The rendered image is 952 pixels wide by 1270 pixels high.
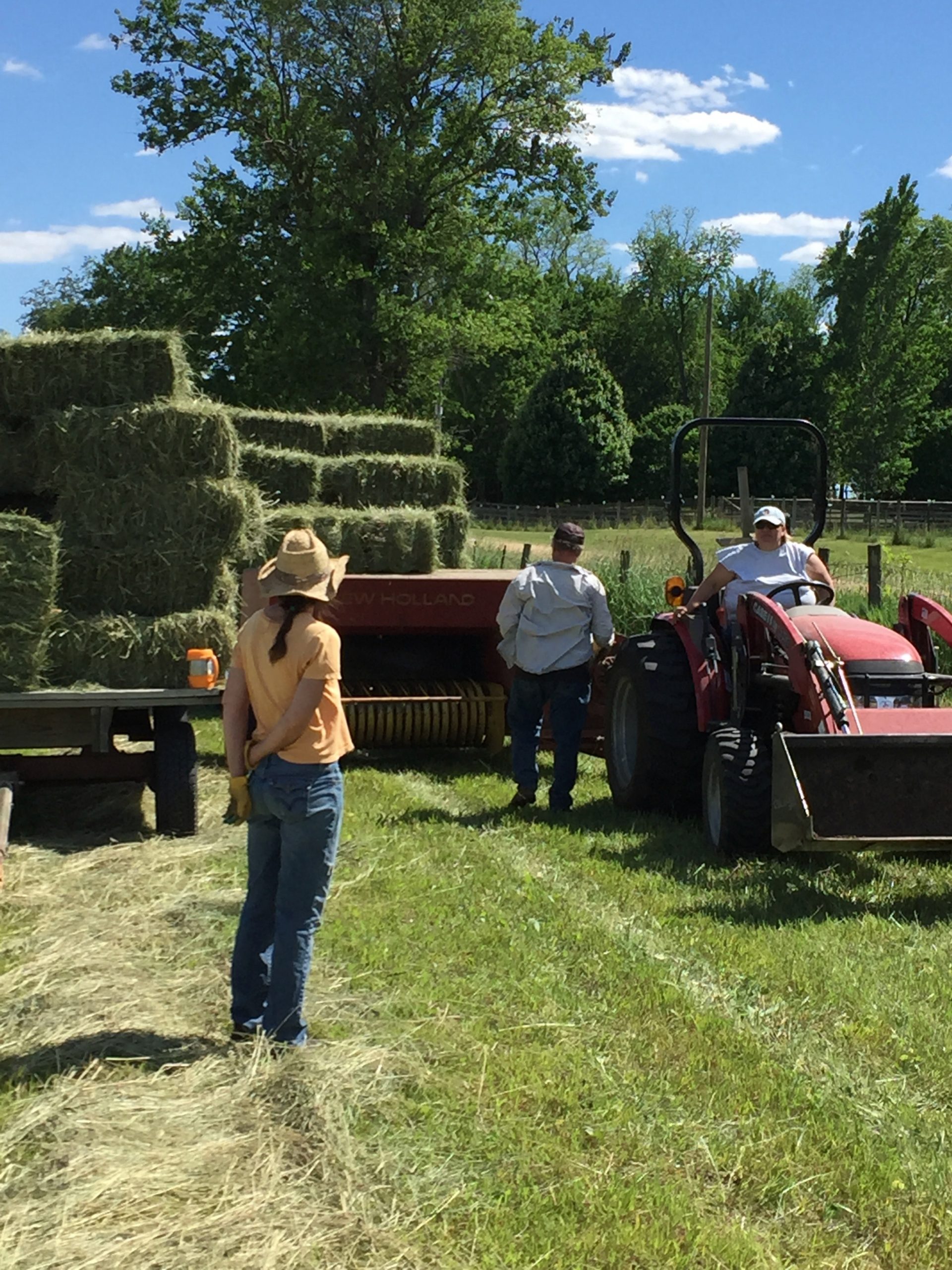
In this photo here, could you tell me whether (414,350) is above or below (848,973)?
above

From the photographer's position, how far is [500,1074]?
176 inches

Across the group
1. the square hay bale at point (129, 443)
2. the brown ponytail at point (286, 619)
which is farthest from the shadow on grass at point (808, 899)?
the square hay bale at point (129, 443)

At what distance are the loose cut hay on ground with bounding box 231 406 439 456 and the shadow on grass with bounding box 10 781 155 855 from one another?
14.4 feet

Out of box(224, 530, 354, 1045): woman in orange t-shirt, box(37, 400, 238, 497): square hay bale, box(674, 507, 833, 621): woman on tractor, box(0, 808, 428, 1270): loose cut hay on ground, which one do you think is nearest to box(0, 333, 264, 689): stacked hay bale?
box(37, 400, 238, 497): square hay bale

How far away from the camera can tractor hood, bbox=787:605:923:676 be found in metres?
7.04

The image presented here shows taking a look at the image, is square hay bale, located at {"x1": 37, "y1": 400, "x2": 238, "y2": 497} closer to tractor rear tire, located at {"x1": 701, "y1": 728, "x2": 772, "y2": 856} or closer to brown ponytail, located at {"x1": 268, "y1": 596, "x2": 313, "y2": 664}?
tractor rear tire, located at {"x1": 701, "y1": 728, "x2": 772, "y2": 856}

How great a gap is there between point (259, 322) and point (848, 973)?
101ft

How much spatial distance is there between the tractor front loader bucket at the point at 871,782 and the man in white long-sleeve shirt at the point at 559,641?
2.37 m

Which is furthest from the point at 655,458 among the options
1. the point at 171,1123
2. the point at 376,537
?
the point at 171,1123

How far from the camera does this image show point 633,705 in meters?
8.84

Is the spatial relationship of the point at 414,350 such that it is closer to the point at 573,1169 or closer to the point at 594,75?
the point at 594,75

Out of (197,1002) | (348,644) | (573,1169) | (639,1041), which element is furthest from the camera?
(348,644)

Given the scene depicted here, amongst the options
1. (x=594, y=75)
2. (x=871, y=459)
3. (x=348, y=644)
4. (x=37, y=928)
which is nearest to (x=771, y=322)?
(x=871, y=459)

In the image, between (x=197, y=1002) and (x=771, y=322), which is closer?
(x=197, y=1002)
